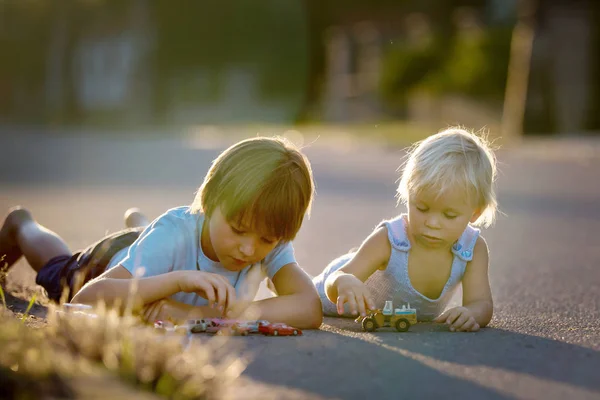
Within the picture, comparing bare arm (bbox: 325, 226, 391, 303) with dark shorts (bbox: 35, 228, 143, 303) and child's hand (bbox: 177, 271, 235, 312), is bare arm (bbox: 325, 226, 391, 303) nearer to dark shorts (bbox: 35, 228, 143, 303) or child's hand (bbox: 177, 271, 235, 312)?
child's hand (bbox: 177, 271, 235, 312)

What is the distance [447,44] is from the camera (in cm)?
4047

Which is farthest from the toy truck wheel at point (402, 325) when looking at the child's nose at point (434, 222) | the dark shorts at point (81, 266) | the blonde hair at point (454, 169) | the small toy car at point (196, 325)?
the dark shorts at point (81, 266)

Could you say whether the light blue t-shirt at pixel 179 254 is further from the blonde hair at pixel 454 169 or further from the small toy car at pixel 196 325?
the blonde hair at pixel 454 169

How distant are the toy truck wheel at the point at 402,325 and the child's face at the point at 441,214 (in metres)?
0.43

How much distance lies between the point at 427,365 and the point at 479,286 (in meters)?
1.19

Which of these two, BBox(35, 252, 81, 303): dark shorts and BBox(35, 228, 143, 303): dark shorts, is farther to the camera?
BBox(35, 252, 81, 303): dark shorts

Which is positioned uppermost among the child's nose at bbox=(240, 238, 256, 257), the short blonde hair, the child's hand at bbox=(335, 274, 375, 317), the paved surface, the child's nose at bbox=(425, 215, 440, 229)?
the short blonde hair

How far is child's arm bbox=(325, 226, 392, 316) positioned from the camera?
4.26m

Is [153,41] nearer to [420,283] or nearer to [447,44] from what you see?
[447,44]

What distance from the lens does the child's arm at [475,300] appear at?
4.40m

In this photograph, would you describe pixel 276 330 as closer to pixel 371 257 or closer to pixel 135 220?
pixel 371 257

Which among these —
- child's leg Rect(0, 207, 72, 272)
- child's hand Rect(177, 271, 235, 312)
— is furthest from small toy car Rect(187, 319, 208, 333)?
child's leg Rect(0, 207, 72, 272)

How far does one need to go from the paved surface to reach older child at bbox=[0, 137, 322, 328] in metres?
0.24

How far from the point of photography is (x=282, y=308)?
4.37 meters
